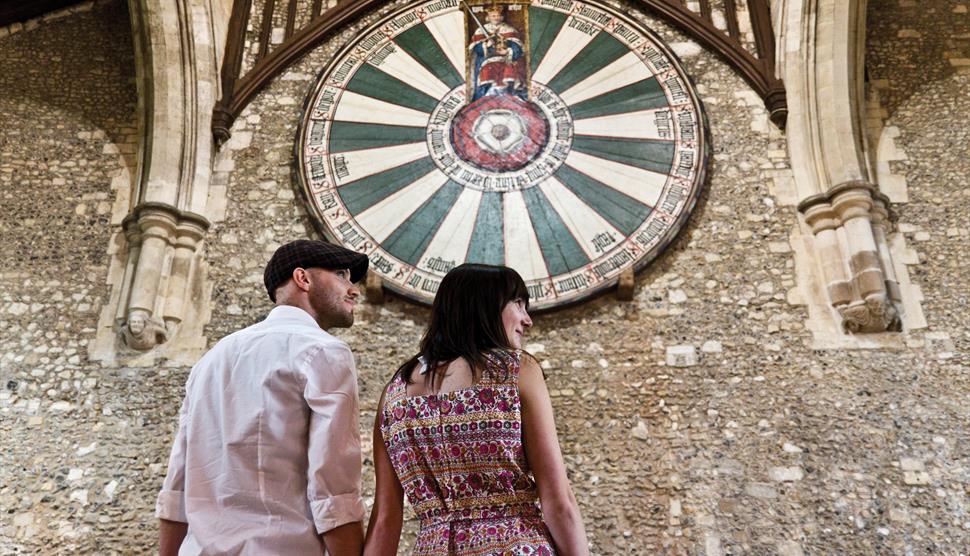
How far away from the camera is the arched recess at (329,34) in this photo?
16.1 ft

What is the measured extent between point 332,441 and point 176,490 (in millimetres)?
414

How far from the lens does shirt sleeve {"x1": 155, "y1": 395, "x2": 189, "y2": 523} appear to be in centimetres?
188

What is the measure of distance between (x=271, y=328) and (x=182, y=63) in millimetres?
3487

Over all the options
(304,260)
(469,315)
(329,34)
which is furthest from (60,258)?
(469,315)

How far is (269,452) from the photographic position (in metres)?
1.77

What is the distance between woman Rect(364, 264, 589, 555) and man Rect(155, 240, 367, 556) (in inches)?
4.6

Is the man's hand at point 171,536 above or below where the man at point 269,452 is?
below

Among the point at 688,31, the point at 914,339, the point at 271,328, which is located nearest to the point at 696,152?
the point at 688,31

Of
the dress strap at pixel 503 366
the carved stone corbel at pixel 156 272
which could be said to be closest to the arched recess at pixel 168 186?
the carved stone corbel at pixel 156 272

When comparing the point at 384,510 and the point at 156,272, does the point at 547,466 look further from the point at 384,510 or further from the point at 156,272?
the point at 156,272

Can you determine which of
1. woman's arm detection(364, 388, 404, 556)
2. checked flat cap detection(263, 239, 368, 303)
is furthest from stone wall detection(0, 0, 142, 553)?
woman's arm detection(364, 388, 404, 556)

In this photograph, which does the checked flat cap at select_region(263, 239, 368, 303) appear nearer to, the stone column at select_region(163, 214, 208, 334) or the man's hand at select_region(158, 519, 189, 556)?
the man's hand at select_region(158, 519, 189, 556)

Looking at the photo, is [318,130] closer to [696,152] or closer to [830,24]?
[696,152]

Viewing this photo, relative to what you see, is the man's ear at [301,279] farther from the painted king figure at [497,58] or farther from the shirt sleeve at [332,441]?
the painted king figure at [497,58]
